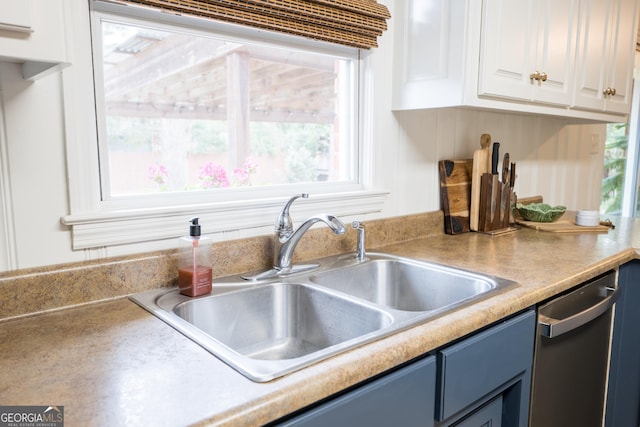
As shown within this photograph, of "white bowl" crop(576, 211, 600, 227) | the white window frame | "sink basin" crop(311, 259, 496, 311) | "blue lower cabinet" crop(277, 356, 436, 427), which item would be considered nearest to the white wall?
the white window frame

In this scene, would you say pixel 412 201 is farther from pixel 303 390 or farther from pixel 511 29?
pixel 303 390

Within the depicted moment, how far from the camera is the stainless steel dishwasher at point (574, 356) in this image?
1.25 meters

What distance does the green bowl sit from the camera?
6.84 feet

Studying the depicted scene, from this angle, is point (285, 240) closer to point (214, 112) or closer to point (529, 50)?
point (214, 112)

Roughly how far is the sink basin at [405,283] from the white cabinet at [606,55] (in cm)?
111

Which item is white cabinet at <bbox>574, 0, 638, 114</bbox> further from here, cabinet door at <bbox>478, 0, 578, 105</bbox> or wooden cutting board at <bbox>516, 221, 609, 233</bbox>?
wooden cutting board at <bbox>516, 221, 609, 233</bbox>

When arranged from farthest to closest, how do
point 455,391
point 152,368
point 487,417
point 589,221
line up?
point 589,221 → point 487,417 → point 455,391 → point 152,368

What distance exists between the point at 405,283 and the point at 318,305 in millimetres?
408

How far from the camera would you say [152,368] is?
754mm

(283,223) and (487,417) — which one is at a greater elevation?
(283,223)

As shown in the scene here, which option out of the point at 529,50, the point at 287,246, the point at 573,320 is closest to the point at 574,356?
the point at 573,320

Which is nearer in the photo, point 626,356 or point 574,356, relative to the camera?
point 574,356

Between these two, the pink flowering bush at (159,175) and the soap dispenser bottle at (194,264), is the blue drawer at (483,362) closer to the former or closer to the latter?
the soap dispenser bottle at (194,264)

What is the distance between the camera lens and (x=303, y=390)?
0.70m
